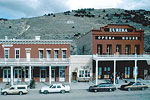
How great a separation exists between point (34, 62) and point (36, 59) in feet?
2.37

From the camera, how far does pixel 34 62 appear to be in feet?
87.1

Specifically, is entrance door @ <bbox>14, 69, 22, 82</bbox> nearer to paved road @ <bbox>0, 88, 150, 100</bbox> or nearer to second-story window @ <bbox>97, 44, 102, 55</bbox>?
paved road @ <bbox>0, 88, 150, 100</bbox>

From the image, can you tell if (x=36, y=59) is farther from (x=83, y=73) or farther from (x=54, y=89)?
(x=83, y=73)

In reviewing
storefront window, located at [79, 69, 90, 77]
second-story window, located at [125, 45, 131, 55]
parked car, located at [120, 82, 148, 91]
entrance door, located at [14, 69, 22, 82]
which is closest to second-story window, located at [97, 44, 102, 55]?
storefront window, located at [79, 69, 90, 77]

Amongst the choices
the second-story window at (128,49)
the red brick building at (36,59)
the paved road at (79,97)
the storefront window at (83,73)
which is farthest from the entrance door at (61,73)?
the second-story window at (128,49)

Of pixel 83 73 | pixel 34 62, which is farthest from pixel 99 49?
pixel 34 62

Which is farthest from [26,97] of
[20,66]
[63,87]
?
[20,66]

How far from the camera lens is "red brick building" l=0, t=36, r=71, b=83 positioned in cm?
2683

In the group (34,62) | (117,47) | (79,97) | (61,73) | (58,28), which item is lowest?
(79,97)

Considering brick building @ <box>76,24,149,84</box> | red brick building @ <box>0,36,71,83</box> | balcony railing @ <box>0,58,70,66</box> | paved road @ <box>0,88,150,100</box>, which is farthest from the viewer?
brick building @ <box>76,24,149,84</box>

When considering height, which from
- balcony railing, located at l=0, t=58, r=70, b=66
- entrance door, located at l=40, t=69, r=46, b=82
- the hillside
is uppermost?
the hillside

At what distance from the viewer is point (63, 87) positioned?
21375 millimetres

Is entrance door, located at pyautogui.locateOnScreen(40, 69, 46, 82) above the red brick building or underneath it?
underneath

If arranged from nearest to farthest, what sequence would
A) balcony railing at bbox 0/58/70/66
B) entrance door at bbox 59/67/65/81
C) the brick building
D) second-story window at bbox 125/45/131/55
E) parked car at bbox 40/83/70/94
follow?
parked car at bbox 40/83/70/94
balcony railing at bbox 0/58/70/66
entrance door at bbox 59/67/65/81
the brick building
second-story window at bbox 125/45/131/55
